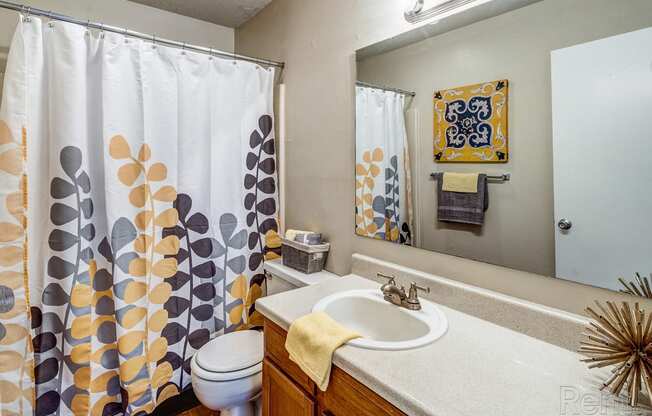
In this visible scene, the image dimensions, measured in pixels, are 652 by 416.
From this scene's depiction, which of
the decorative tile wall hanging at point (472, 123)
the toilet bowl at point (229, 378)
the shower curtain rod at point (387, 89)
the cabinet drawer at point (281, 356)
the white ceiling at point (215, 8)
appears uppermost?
the white ceiling at point (215, 8)

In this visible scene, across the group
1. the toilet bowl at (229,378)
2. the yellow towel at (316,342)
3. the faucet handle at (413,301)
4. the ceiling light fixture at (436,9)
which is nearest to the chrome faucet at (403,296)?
the faucet handle at (413,301)

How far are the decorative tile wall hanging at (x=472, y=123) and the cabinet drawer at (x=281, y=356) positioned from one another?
35.7 inches

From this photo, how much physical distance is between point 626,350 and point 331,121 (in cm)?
144

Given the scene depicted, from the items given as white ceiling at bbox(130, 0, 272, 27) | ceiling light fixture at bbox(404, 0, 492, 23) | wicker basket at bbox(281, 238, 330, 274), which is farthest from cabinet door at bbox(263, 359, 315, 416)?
white ceiling at bbox(130, 0, 272, 27)

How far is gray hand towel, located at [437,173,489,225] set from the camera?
1.17 metres

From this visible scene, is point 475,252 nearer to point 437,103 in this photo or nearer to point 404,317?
point 404,317

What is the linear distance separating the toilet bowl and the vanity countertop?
79 centimetres

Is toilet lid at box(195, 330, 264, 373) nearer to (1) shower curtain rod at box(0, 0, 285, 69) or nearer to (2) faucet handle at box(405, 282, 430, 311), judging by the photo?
(2) faucet handle at box(405, 282, 430, 311)

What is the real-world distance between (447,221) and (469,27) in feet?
2.32

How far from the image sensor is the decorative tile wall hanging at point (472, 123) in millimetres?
1101

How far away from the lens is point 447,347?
940mm

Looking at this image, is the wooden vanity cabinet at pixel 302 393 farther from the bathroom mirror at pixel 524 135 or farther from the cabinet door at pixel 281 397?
the bathroom mirror at pixel 524 135

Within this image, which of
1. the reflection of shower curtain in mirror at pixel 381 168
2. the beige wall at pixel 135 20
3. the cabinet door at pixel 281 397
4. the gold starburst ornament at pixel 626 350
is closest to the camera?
the gold starburst ornament at pixel 626 350

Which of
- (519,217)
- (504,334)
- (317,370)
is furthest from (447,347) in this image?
(519,217)
